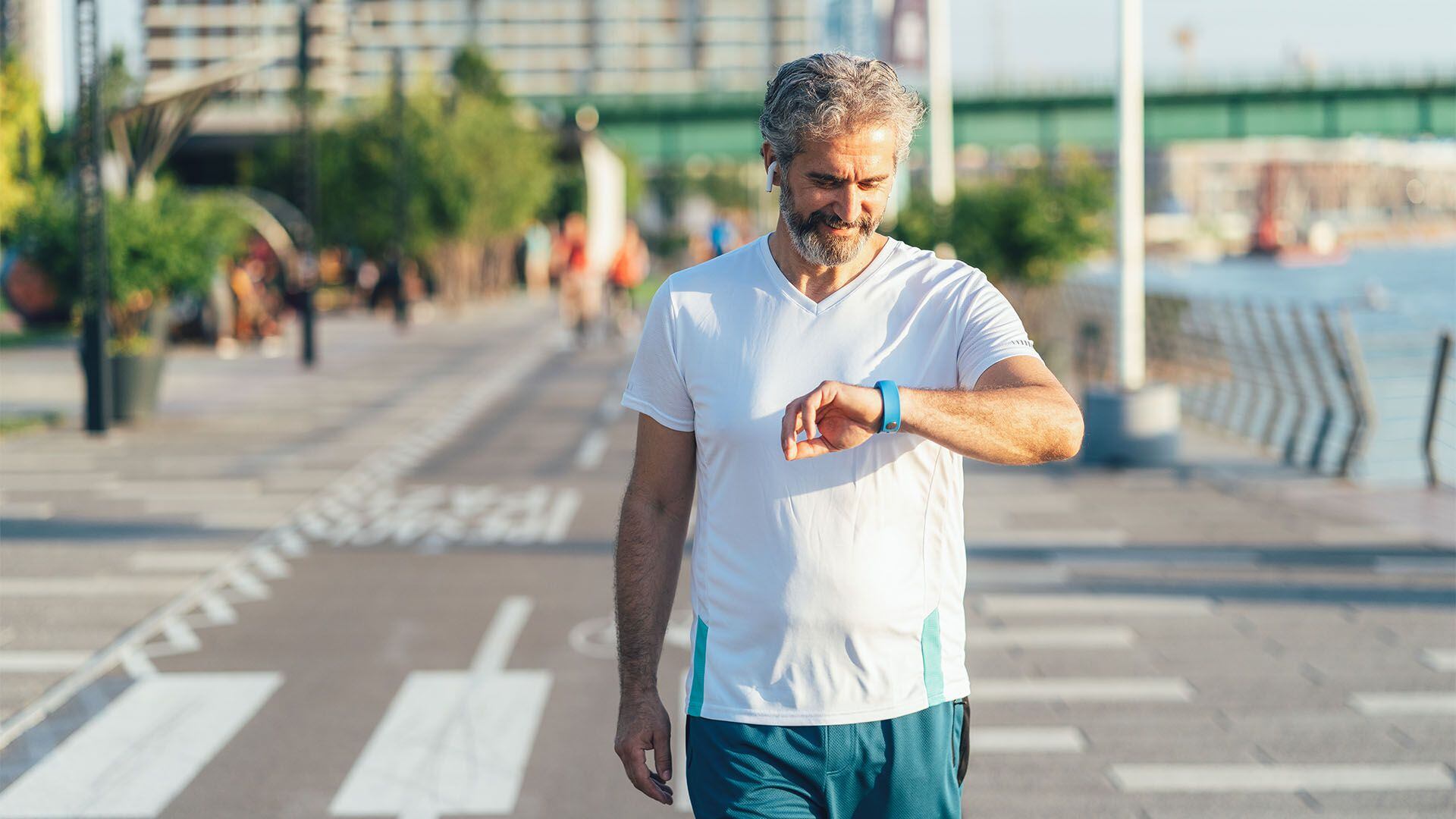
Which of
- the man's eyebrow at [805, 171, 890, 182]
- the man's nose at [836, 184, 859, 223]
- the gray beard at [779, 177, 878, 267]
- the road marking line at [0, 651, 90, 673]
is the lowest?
the road marking line at [0, 651, 90, 673]

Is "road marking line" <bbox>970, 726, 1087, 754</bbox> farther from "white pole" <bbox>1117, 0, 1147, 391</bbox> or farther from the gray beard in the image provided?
"white pole" <bbox>1117, 0, 1147, 391</bbox>

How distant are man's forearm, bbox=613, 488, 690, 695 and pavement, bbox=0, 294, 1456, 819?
2691 millimetres

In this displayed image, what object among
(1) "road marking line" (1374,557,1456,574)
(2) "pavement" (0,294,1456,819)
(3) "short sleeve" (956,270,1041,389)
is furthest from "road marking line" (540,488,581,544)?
(3) "short sleeve" (956,270,1041,389)

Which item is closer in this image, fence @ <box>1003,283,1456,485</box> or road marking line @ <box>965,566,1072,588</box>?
road marking line @ <box>965,566,1072,588</box>

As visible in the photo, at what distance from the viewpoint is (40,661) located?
784 centimetres

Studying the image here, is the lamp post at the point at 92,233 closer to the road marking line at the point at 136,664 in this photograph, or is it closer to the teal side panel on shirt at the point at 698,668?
the road marking line at the point at 136,664

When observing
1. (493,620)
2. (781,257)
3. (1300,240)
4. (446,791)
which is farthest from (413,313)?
(1300,240)

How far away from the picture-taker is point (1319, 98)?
62938 millimetres

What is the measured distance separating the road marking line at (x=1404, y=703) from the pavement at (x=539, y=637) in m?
0.02

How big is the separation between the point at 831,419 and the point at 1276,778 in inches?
157

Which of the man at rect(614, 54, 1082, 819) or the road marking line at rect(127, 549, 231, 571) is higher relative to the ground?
the man at rect(614, 54, 1082, 819)

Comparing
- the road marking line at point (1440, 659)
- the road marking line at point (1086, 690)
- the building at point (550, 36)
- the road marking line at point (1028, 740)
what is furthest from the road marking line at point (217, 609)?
the building at point (550, 36)

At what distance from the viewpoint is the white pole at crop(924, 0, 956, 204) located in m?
24.9

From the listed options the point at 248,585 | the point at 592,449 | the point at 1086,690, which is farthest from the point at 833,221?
the point at 592,449
